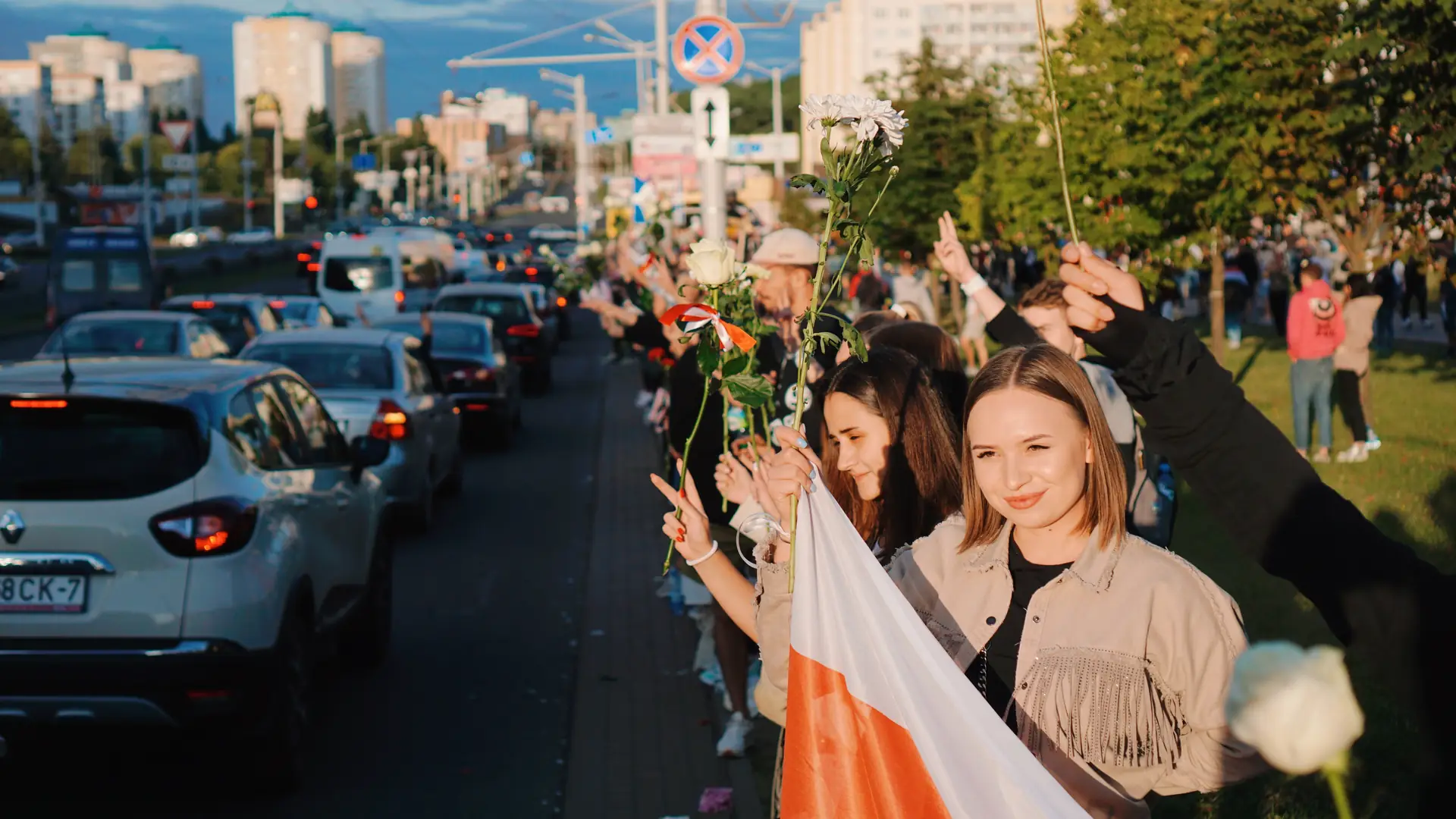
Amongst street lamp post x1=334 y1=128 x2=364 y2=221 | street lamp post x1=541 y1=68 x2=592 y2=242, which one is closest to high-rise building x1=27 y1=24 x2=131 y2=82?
street lamp post x1=334 y1=128 x2=364 y2=221

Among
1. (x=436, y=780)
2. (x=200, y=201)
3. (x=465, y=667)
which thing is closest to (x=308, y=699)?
(x=436, y=780)

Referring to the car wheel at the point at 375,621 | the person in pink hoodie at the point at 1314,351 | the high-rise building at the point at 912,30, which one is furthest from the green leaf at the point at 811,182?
the high-rise building at the point at 912,30

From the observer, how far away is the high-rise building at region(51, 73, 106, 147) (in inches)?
6742

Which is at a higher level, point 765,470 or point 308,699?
point 765,470

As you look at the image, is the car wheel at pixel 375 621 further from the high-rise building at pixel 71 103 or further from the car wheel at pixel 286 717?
the high-rise building at pixel 71 103

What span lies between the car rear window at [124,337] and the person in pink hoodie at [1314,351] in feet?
34.1

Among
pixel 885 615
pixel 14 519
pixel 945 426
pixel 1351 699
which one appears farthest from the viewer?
pixel 14 519

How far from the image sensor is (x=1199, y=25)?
72.0 feet

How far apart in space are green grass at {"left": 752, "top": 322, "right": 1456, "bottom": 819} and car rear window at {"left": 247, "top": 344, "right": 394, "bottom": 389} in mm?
6093

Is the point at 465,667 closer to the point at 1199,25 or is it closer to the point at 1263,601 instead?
the point at 1263,601

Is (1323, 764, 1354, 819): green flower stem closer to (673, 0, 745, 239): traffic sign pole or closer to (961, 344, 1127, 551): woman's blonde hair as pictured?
(961, 344, 1127, 551): woman's blonde hair

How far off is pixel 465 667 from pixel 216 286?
56563 mm

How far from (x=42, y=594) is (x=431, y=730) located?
2132 millimetres

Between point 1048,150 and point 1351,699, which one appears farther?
point 1048,150
